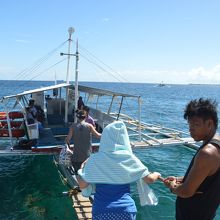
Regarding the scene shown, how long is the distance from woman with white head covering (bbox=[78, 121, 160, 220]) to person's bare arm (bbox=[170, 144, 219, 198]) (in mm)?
591

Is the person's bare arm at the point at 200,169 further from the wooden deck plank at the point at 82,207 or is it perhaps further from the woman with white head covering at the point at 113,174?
the wooden deck plank at the point at 82,207

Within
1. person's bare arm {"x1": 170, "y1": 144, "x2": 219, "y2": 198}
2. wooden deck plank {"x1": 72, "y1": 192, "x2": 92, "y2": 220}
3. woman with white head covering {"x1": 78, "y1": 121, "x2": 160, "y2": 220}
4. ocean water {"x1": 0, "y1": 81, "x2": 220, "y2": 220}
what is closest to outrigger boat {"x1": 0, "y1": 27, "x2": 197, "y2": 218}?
ocean water {"x1": 0, "y1": 81, "x2": 220, "y2": 220}

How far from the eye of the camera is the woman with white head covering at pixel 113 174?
10.3 feet

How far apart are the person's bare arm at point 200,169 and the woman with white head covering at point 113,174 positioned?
0.59 metres

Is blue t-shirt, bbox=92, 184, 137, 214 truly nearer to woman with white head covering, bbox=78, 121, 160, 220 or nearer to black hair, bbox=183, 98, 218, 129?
woman with white head covering, bbox=78, 121, 160, 220

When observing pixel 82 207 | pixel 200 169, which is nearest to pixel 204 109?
pixel 200 169

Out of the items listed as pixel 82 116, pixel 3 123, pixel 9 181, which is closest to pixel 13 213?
pixel 9 181

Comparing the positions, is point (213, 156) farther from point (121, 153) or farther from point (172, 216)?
point (172, 216)

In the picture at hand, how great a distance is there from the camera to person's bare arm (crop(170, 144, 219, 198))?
2621 millimetres

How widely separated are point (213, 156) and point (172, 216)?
6.59 meters

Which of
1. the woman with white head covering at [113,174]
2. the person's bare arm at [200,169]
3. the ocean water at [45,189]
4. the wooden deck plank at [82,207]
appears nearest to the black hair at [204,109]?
the person's bare arm at [200,169]

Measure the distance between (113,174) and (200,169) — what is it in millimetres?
909

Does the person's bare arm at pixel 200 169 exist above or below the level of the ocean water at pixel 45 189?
above

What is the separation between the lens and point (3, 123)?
13492 millimetres
